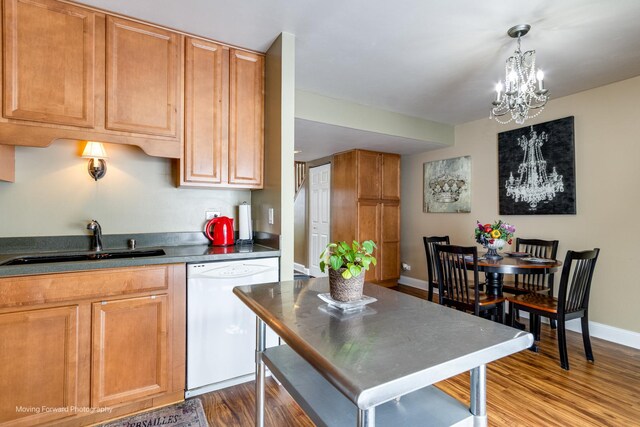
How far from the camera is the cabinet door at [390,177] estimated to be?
200 inches

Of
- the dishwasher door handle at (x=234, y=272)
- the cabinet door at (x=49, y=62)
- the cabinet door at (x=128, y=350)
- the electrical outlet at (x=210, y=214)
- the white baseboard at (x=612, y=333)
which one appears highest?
the cabinet door at (x=49, y=62)

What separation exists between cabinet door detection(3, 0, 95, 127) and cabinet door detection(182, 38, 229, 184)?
59 cm

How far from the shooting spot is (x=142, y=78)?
6.88ft

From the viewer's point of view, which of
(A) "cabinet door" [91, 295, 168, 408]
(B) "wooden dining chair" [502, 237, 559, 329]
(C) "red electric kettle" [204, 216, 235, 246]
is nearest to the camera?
(A) "cabinet door" [91, 295, 168, 408]

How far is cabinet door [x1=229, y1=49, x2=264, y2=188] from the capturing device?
2.39 metres

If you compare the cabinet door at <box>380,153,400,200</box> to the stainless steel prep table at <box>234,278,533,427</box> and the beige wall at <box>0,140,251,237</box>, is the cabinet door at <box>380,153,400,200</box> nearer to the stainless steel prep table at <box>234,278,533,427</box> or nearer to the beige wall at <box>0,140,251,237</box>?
the beige wall at <box>0,140,251,237</box>

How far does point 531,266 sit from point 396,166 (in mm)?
2947

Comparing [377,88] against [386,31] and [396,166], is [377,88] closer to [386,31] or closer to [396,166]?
[386,31]

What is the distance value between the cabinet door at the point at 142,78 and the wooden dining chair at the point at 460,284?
8.17 feet

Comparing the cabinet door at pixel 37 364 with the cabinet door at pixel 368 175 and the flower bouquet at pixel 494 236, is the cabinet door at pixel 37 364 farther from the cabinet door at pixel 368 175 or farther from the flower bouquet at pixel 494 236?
the cabinet door at pixel 368 175

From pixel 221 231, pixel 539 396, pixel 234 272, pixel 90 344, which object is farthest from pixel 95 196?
pixel 539 396

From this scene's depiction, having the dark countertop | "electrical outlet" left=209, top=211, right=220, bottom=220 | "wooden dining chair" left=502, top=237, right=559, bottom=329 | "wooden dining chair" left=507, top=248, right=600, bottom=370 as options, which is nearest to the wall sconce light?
the dark countertop

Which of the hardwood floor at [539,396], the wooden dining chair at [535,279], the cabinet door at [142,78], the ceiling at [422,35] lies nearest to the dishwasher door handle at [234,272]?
the hardwood floor at [539,396]

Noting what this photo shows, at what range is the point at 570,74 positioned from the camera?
2816mm
